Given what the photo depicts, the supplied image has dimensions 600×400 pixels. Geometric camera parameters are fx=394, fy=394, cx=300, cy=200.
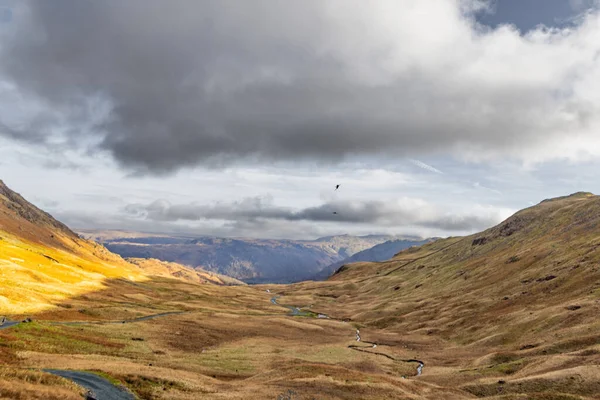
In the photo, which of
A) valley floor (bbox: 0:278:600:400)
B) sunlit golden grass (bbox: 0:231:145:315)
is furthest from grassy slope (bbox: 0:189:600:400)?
sunlit golden grass (bbox: 0:231:145:315)

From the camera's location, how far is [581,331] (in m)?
74.1

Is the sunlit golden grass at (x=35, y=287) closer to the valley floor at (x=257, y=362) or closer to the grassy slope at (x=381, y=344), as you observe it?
the grassy slope at (x=381, y=344)

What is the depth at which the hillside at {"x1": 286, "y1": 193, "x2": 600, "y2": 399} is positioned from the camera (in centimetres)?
5672

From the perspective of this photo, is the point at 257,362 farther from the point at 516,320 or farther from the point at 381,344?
the point at 516,320

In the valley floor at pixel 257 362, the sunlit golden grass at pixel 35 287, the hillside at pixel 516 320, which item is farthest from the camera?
the sunlit golden grass at pixel 35 287

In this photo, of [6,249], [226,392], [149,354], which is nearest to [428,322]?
[149,354]

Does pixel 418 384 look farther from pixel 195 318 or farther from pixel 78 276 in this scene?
pixel 78 276

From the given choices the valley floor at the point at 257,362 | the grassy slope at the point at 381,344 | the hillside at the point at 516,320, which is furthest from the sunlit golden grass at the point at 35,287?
the hillside at the point at 516,320

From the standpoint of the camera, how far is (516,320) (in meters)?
98.2

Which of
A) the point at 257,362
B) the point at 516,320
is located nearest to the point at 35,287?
the point at 257,362

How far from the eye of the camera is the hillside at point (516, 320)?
56719mm

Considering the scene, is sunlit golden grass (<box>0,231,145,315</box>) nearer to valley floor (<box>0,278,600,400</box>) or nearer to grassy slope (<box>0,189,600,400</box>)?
grassy slope (<box>0,189,600,400</box>)

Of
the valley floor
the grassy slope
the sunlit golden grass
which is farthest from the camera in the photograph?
the sunlit golden grass

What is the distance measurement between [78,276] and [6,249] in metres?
38.4
